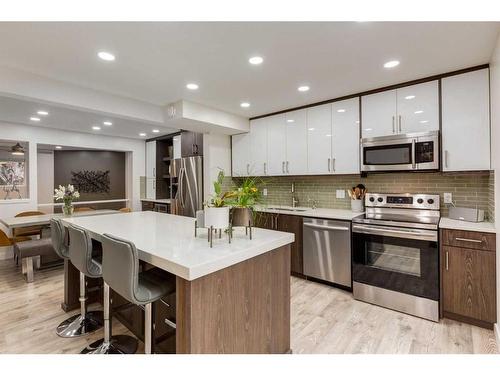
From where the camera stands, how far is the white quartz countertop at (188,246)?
129 cm

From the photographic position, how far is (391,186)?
3.21m

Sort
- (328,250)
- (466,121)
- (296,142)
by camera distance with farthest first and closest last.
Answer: (296,142), (328,250), (466,121)

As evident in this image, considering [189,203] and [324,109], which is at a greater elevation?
[324,109]

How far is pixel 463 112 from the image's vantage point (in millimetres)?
2475

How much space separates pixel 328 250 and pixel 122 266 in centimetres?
238

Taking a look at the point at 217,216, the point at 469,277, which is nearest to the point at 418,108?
the point at 469,277

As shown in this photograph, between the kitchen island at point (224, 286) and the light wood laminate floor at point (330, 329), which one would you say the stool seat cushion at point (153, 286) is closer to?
the kitchen island at point (224, 286)

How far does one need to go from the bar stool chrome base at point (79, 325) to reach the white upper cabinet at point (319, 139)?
2.96 m

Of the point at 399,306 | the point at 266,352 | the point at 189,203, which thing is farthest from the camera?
the point at 189,203

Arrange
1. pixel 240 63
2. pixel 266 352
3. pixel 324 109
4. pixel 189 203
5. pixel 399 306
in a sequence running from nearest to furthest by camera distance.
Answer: pixel 266 352, pixel 240 63, pixel 399 306, pixel 324 109, pixel 189 203

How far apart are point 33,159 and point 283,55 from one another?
5.18 m

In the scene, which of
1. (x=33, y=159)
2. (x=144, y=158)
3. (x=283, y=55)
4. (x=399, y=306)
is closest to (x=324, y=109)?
(x=283, y=55)

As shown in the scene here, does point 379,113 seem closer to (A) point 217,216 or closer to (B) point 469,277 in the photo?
(B) point 469,277
